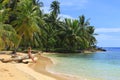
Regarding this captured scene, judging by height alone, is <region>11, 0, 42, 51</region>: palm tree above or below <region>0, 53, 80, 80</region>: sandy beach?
above

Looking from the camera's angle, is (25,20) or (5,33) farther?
(25,20)

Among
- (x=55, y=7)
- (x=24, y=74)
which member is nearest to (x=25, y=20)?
(x=24, y=74)

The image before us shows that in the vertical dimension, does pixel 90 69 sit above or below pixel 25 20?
below

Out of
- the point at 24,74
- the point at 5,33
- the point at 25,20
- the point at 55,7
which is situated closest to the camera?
the point at 24,74

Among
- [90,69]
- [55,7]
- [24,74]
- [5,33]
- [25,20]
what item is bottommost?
[90,69]

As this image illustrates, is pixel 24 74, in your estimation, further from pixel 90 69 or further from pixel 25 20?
pixel 25 20

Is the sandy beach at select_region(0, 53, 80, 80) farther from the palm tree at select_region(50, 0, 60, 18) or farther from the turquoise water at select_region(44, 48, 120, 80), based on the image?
the palm tree at select_region(50, 0, 60, 18)

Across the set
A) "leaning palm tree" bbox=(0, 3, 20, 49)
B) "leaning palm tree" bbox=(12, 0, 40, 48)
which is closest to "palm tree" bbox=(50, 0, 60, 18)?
"leaning palm tree" bbox=(12, 0, 40, 48)

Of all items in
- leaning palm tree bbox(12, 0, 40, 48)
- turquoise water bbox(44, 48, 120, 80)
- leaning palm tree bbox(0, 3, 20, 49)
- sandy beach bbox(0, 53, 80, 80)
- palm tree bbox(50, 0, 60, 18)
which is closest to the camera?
sandy beach bbox(0, 53, 80, 80)

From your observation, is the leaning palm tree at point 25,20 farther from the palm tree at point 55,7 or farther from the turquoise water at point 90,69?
the palm tree at point 55,7

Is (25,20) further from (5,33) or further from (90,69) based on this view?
(90,69)

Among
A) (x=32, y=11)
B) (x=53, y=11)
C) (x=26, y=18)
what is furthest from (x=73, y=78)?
(x=53, y=11)

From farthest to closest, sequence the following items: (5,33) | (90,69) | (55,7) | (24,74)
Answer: (55,7) < (5,33) < (90,69) < (24,74)

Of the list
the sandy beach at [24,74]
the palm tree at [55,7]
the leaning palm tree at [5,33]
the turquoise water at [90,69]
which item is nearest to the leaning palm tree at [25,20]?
the turquoise water at [90,69]
